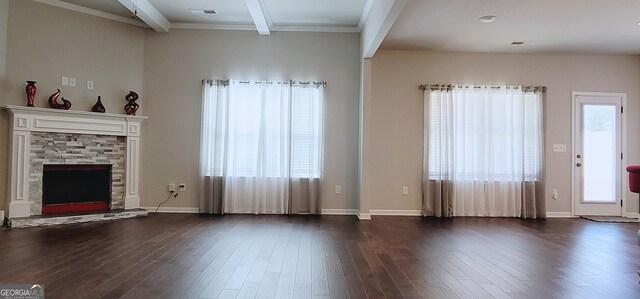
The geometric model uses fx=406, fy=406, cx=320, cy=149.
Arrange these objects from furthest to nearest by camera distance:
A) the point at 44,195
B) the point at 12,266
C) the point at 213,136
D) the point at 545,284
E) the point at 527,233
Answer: the point at 213,136, the point at 44,195, the point at 527,233, the point at 12,266, the point at 545,284

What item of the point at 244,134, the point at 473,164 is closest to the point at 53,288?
the point at 244,134

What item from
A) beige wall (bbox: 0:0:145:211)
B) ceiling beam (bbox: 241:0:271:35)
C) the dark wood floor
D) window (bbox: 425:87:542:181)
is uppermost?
ceiling beam (bbox: 241:0:271:35)

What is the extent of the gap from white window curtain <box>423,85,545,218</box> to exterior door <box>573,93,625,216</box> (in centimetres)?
71

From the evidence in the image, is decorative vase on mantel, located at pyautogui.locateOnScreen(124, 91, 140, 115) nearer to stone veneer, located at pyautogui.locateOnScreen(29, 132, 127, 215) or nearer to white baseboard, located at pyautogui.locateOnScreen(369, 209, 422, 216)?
stone veneer, located at pyautogui.locateOnScreen(29, 132, 127, 215)

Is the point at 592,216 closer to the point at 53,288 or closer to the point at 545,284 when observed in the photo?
the point at 545,284

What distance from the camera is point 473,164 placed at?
632 cm

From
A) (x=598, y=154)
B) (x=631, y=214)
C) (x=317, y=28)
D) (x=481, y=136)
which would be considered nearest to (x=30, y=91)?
(x=317, y=28)

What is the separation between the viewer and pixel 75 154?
5551mm

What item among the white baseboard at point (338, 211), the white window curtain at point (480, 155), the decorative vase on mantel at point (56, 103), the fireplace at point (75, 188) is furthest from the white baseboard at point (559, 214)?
the decorative vase on mantel at point (56, 103)

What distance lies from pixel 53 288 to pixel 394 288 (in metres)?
2.25

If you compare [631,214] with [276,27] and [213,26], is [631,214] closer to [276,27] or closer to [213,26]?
[276,27]

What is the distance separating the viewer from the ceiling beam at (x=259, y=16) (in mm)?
4984

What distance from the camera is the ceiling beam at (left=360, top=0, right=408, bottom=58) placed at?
3988 millimetres

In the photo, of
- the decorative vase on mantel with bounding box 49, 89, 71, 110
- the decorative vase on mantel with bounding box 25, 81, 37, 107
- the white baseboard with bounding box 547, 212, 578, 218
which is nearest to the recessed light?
the white baseboard with bounding box 547, 212, 578, 218
